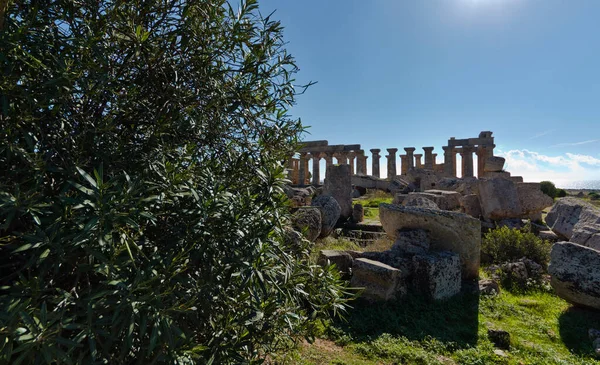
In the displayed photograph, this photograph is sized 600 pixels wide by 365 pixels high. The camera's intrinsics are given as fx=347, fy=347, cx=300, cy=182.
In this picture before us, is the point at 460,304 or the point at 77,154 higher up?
the point at 77,154

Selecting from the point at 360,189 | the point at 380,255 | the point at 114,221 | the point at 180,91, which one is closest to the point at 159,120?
the point at 180,91

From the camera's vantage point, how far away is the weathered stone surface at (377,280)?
5.31 metres

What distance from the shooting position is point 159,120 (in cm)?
203

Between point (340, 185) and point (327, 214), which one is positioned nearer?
point (327, 214)

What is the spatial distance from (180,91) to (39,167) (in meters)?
0.84

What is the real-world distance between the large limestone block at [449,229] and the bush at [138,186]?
484cm

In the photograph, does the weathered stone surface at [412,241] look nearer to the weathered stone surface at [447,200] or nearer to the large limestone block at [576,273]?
the large limestone block at [576,273]

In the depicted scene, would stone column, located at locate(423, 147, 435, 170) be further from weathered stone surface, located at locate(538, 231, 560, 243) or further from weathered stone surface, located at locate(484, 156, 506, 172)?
weathered stone surface, located at locate(538, 231, 560, 243)

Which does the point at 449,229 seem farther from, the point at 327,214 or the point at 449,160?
the point at 449,160

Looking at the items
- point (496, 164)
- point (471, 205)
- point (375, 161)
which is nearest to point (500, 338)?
point (471, 205)

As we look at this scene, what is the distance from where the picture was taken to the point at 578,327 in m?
4.75

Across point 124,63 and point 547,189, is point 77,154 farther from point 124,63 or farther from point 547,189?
point 547,189

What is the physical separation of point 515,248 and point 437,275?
3143 mm

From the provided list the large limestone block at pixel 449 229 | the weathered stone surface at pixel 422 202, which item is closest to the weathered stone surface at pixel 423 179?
the weathered stone surface at pixel 422 202
